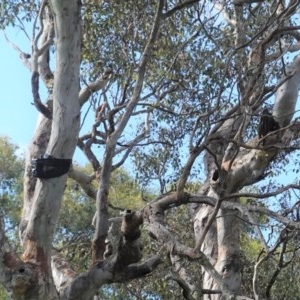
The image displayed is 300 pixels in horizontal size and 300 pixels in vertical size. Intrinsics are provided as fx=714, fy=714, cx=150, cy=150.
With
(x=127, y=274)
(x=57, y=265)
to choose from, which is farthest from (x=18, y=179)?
(x=127, y=274)

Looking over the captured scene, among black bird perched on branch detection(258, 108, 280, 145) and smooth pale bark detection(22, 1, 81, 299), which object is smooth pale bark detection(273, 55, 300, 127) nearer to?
black bird perched on branch detection(258, 108, 280, 145)

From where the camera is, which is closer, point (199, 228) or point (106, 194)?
point (106, 194)

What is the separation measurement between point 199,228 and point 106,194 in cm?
257

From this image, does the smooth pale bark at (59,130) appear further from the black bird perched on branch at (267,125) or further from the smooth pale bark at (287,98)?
the smooth pale bark at (287,98)

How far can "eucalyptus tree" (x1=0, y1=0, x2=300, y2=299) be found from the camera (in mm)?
4785

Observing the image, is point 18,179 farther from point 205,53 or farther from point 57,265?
point 57,265

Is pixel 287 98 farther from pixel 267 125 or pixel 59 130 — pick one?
pixel 59 130

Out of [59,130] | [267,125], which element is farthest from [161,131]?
[59,130]

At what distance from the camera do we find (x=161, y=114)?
835 cm

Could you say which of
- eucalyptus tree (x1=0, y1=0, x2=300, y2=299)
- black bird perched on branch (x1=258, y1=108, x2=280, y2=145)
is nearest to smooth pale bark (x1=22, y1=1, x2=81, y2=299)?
eucalyptus tree (x1=0, y1=0, x2=300, y2=299)

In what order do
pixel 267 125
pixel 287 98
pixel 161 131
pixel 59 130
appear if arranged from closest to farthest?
pixel 59 130 → pixel 267 125 → pixel 287 98 → pixel 161 131

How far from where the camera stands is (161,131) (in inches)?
336

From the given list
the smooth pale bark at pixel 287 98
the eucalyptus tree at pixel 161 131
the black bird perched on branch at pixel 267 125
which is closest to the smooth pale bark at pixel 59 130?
the eucalyptus tree at pixel 161 131

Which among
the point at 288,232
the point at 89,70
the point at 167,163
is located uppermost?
the point at 89,70
